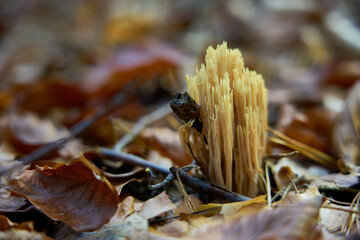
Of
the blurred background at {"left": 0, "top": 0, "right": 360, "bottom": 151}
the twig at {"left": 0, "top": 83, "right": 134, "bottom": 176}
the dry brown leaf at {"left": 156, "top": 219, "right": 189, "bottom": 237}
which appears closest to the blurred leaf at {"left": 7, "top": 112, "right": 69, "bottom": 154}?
the twig at {"left": 0, "top": 83, "right": 134, "bottom": 176}

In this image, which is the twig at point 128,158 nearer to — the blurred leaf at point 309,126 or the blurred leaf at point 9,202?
the blurred leaf at point 9,202

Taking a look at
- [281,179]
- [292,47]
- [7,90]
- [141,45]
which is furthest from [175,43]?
[281,179]

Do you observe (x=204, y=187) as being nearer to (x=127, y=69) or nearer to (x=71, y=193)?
(x=71, y=193)

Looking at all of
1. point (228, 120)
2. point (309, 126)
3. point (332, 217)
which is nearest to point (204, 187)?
point (228, 120)

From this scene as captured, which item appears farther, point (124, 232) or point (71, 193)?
point (71, 193)

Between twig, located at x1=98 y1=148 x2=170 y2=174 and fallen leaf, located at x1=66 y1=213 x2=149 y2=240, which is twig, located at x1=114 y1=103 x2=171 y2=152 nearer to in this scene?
twig, located at x1=98 y1=148 x2=170 y2=174

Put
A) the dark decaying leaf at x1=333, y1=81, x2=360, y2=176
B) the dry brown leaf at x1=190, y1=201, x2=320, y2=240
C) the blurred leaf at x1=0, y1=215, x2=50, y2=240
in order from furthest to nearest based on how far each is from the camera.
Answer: the dark decaying leaf at x1=333, y1=81, x2=360, y2=176 → the blurred leaf at x1=0, y1=215, x2=50, y2=240 → the dry brown leaf at x1=190, y1=201, x2=320, y2=240

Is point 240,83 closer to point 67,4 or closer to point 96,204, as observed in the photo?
point 96,204
